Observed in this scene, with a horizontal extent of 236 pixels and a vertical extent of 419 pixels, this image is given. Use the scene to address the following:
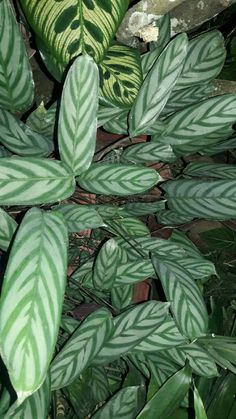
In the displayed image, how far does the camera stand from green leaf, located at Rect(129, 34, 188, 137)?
0.98m

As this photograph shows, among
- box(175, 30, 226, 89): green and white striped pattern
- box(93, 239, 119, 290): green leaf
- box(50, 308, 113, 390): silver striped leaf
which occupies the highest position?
box(175, 30, 226, 89): green and white striped pattern

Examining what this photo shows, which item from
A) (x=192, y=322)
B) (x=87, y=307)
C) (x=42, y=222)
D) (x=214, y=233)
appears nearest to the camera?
(x=42, y=222)

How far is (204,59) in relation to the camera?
1204 millimetres

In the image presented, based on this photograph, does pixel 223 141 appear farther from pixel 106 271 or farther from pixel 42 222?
pixel 42 222

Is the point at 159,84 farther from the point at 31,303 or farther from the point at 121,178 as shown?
the point at 31,303

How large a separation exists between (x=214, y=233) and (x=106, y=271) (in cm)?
71

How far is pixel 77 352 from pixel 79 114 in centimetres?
54

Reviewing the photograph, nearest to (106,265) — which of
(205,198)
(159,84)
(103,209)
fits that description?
(103,209)

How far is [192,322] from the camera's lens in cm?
108

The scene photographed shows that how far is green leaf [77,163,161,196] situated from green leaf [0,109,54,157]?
0.59 feet

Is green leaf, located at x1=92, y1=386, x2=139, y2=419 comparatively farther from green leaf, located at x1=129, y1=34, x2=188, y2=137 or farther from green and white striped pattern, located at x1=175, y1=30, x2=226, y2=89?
green and white striped pattern, located at x1=175, y1=30, x2=226, y2=89

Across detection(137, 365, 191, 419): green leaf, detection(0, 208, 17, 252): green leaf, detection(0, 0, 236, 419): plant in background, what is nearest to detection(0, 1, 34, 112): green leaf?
detection(0, 0, 236, 419): plant in background

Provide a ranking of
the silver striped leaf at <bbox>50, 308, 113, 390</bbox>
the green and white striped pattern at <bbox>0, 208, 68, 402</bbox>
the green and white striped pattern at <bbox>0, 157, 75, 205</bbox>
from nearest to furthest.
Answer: the green and white striped pattern at <bbox>0, 208, 68, 402</bbox>
the green and white striped pattern at <bbox>0, 157, 75, 205</bbox>
the silver striped leaf at <bbox>50, 308, 113, 390</bbox>

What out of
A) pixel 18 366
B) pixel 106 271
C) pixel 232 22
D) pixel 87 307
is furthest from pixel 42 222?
pixel 232 22
